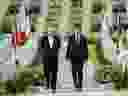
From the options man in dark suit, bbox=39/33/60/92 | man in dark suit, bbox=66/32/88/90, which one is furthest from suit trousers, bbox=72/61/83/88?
man in dark suit, bbox=39/33/60/92

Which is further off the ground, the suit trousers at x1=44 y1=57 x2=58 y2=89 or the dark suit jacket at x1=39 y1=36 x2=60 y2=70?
the dark suit jacket at x1=39 y1=36 x2=60 y2=70

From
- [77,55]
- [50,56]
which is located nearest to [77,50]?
[77,55]

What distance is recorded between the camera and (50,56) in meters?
1.32

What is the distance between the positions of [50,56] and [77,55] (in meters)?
0.15

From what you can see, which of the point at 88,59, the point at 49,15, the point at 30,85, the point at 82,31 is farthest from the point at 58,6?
the point at 30,85

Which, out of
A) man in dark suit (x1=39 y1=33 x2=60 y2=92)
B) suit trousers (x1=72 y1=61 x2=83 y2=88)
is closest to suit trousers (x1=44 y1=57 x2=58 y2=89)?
man in dark suit (x1=39 y1=33 x2=60 y2=92)

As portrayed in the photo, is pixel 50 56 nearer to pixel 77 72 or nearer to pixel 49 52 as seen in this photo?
pixel 49 52

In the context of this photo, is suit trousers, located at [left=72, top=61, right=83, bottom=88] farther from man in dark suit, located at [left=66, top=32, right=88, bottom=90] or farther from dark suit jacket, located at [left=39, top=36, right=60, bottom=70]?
dark suit jacket, located at [left=39, top=36, right=60, bottom=70]

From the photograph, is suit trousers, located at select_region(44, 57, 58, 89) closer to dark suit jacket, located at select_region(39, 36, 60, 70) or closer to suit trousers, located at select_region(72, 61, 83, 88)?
dark suit jacket, located at select_region(39, 36, 60, 70)

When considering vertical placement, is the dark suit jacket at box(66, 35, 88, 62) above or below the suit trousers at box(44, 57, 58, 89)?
above

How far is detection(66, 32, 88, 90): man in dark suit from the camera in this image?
132 cm

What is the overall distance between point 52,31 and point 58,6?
0.49 ft

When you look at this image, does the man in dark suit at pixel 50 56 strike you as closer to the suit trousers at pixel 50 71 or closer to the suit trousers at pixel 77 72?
the suit trousers at pixel 50 71

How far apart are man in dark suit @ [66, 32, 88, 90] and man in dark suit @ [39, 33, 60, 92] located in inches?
2.9
